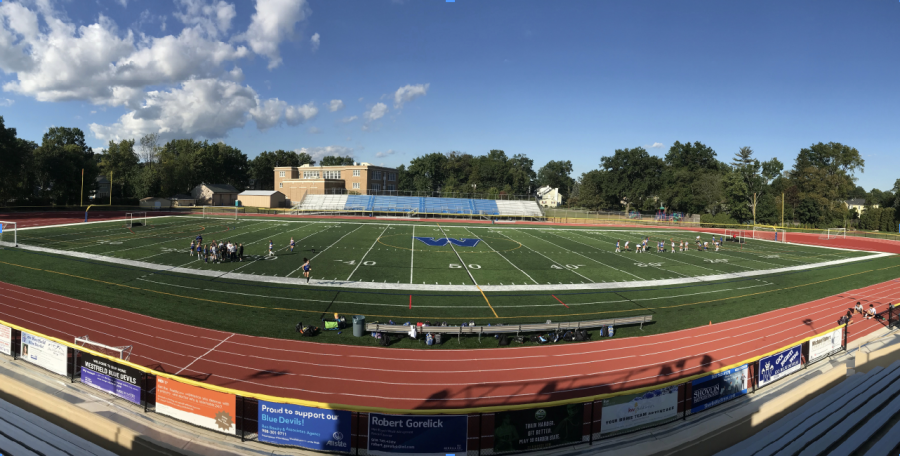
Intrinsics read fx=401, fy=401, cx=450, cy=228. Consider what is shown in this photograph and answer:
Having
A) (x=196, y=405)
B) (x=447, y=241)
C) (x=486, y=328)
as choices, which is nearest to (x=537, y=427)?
(x=196, y=405)

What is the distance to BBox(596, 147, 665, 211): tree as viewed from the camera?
94812mm

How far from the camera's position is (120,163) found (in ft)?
290

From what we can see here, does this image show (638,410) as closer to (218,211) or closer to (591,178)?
(218,211)

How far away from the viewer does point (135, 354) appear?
13.6 metres

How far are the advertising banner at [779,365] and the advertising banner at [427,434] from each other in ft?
30.0

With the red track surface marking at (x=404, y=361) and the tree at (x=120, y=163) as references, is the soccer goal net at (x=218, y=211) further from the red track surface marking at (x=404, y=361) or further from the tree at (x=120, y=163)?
the red track surface marking at (x=404, y=361)

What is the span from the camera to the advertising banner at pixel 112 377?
9.98m

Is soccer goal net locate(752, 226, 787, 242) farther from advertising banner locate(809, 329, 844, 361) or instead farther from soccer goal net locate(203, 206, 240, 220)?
soccer goal net locate(203, 206, 240, 220)

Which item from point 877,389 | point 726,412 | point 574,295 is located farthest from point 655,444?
point 574,295

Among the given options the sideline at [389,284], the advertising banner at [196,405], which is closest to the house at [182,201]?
the sideline at [389,284]

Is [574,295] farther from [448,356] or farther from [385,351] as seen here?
[385,351]

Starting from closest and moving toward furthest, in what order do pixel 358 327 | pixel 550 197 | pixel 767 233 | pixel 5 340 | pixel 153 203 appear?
1. pixel 5 340
2. pixel 358 327
3. pixel 767 233
4. pixel 153 203
5. pixel 550 197

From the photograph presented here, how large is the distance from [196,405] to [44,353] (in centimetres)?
642

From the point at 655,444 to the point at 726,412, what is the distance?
2.97 metres
